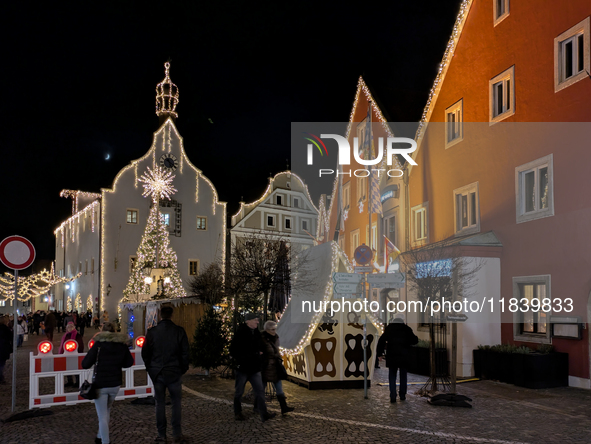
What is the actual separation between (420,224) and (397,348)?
10964mm

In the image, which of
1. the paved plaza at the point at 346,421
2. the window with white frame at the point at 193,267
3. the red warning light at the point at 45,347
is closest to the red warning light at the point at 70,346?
the red warning light at the point at 45,347

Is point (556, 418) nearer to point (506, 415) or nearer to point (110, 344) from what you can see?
point (506, 415)

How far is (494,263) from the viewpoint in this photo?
16.6m

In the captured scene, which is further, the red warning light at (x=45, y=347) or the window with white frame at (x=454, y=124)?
the window with white frame at (x=454, y=124)

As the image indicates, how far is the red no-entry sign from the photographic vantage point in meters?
10.9

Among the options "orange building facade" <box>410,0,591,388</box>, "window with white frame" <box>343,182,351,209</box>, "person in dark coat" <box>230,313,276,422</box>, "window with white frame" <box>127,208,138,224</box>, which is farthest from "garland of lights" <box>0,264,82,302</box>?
"orange building facade" <box>410,0,591,388</box>

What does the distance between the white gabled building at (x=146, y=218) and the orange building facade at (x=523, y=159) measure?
27.7m

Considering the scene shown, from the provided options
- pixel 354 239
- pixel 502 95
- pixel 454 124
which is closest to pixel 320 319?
pixel 502 95

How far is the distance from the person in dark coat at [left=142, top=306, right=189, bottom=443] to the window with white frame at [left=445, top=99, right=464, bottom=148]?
13831 millimetres

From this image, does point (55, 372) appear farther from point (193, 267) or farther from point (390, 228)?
point (193, 267)

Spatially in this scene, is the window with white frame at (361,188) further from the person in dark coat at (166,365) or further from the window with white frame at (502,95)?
the person in dark coat at (166,365)

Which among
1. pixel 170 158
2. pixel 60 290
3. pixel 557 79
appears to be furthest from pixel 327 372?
pixel 60 290

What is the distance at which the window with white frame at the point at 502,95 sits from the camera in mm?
16766

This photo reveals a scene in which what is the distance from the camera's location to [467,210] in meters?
18.8
